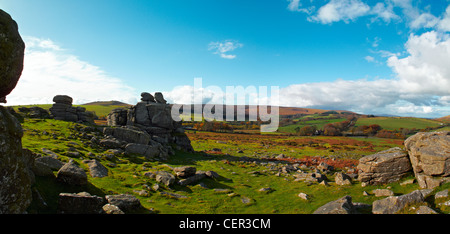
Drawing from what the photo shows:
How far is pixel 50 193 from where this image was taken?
12.3 metres

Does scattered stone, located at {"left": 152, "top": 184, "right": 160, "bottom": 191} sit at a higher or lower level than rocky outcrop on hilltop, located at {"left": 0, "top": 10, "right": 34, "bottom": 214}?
lower

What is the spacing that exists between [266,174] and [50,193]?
22.0 metres

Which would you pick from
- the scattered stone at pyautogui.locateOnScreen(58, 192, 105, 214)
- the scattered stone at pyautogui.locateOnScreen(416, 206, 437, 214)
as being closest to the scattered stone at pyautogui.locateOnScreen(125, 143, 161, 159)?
the scattered stone at pyautogui.locateOnScreen(58, 192, 105, 214)

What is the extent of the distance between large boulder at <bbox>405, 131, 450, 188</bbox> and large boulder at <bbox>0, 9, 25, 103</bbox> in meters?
25.8

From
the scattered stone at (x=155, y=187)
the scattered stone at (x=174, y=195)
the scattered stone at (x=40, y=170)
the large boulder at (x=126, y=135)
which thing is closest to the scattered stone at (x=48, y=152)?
the scattered stone at (x=40, y=170)

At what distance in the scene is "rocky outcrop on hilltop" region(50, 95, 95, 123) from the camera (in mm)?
44406

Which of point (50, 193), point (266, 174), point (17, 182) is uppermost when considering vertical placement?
point (17, 182)

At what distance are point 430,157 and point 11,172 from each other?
2567 centimetres

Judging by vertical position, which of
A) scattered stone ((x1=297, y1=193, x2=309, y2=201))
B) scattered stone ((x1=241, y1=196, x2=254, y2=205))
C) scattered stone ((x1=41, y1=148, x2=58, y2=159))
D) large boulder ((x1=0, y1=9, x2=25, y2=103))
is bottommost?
scattered stone ((x1=241, y1=196, x2=254, y2=205))

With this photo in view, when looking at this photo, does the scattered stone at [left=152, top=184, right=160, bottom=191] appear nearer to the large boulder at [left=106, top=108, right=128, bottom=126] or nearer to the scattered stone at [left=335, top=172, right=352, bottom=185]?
the scattered stone at [left=335, top=172, right=352, bottom=185]
